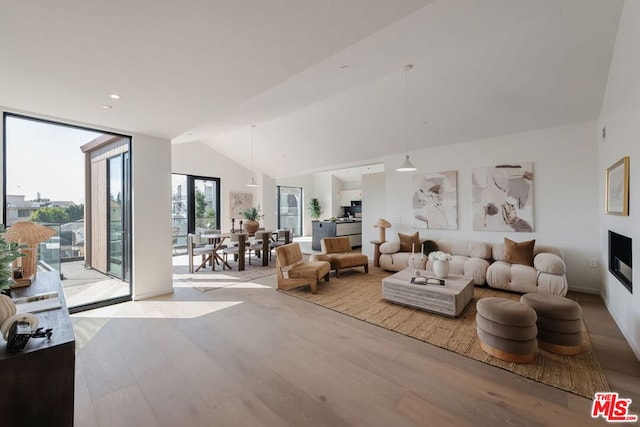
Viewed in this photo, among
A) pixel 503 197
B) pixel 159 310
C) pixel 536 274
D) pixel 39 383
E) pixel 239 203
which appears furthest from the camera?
pixel 239 203

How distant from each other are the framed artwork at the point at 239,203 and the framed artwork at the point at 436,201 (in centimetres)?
559

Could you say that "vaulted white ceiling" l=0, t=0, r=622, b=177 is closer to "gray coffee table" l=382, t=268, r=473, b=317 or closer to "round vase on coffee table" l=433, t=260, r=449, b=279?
"round vase on coffee table" l=433, t=260, r=449, b=279

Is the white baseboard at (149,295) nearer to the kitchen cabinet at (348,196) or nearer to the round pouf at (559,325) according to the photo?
the round pouf at (559,325)

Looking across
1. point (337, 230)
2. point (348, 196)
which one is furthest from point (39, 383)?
point (348, 196)

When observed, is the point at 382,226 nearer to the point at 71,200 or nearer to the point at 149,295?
the point at 149,295

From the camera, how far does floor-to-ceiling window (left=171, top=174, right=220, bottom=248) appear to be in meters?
7.56

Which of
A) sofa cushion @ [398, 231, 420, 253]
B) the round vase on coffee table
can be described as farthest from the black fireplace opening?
sofa cushion @ [398, 231, 420, 253]

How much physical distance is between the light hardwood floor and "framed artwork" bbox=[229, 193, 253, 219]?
18.4 feet

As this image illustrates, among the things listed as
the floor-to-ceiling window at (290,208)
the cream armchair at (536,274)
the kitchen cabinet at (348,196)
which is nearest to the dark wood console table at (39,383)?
the cream armchair at (536,274)

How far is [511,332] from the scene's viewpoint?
7.66 feet

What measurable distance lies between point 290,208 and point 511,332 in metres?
9.80

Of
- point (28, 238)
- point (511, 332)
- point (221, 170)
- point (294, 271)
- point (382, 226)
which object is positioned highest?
point (221, 170)

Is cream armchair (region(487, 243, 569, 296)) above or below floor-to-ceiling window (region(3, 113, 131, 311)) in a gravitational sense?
below

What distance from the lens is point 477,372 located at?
220 centimetres
